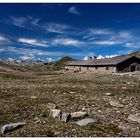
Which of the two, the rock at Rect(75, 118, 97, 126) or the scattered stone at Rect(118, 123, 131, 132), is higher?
the rock at Rect(75, 118, 97, 126)

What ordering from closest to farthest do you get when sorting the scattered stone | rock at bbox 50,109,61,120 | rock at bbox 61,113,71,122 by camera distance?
the scattered stone, rock at bbox 61,113,71,122, rock at bbox 50,109,61,120

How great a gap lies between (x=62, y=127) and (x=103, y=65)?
60902mm

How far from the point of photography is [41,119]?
45.3 ft

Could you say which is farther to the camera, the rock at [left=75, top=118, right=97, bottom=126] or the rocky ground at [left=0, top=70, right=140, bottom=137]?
the rock at [left=75, top=118, right=97, bottom=126]

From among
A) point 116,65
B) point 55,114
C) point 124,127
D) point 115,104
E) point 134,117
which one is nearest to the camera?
point 124,127

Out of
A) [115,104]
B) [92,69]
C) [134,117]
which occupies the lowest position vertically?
[134,117]

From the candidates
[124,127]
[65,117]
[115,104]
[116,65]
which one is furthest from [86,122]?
[116,65]

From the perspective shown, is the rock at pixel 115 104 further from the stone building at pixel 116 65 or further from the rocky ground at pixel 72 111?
the stone building at pixel 116 65

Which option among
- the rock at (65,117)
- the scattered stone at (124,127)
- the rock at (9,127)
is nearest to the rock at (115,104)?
the scattered stone at (124,127)

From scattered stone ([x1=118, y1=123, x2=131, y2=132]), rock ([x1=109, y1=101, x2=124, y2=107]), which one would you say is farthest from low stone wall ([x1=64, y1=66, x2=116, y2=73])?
scattered stone ([x1=118, y1=123, x2=131, y2=132])

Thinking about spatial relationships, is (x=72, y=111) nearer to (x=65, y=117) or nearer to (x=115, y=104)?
(x=65, y=117)

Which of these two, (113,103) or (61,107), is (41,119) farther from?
(113,103)

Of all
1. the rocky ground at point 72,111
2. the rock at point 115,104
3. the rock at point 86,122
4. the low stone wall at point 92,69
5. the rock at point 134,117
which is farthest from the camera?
the low stone wall at point 92,69

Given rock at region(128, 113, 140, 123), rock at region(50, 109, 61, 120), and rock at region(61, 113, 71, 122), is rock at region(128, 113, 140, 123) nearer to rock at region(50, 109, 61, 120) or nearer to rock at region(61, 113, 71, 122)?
rock at region(61, 113, 71, 122)
